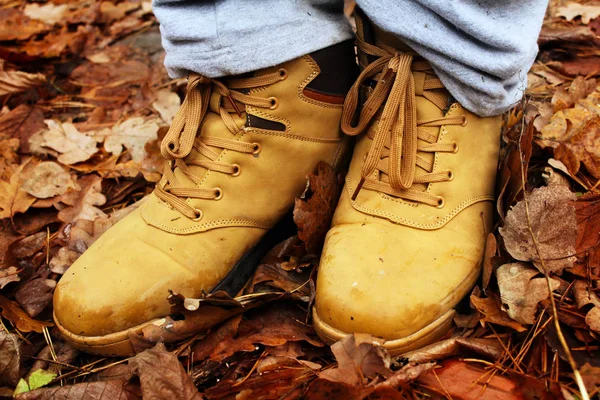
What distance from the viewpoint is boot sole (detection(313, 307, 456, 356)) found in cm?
128

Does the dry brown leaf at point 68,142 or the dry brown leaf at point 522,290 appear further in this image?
the dry brown leaf at point 68,142

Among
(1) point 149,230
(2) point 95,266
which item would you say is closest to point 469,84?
(1) point 149,230

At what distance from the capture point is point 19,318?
1582 millimetres

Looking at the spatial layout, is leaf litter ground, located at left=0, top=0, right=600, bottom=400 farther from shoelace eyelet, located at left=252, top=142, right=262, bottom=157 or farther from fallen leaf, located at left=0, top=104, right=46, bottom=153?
shoelace eyelet, located at left=252, top=142, right=262, bottom=157

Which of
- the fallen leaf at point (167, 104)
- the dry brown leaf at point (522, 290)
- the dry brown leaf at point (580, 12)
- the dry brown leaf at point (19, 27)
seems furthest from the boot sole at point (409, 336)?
the dry brown leaf at point (19, 27)

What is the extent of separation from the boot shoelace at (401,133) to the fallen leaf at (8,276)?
3.52ft

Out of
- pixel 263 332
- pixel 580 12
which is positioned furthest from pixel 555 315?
pixel 580 12

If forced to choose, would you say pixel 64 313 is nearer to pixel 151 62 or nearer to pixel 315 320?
pixel 315 320

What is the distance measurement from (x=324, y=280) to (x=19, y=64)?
2446mm

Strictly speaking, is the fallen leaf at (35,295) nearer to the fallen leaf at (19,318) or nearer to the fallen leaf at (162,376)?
the fallen leaf at (19,318)

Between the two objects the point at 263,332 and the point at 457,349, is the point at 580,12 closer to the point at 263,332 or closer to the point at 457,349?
the point at 457,349

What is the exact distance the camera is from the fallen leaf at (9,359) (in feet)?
4.67

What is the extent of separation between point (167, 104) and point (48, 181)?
0.65 metres

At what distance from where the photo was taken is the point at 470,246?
143 centimetres
